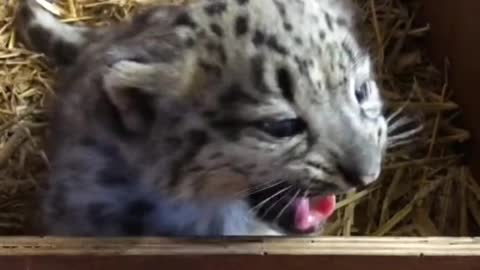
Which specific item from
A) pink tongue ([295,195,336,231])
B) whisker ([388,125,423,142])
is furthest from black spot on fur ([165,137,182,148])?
whisker ([388,125,423,142])

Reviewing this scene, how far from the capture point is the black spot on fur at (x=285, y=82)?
177 centimetres

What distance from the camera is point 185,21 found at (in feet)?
6.00

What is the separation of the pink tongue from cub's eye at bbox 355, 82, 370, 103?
159 millimetres

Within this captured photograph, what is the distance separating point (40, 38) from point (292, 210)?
0.77 m

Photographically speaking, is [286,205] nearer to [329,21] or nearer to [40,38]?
[329,21]

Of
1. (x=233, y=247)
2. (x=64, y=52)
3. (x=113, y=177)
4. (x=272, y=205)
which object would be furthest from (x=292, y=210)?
(x=64, y=52)

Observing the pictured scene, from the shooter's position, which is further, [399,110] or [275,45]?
[399,110]

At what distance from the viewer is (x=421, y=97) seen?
2473 millimetres

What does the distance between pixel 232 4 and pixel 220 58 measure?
81 mm

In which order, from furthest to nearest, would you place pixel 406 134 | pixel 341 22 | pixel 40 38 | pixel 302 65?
pixel 40 38
pixel 406 134
pixel 341 22
pixel 302 65

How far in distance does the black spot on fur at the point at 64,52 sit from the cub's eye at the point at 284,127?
686 millimetres

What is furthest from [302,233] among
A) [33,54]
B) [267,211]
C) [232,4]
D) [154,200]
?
[33,54]

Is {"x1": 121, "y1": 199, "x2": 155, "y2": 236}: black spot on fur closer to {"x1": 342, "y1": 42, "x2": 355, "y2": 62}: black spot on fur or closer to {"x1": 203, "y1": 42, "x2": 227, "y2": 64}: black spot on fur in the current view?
{"x1": 203, "y1": 42, "x2": 227, "y2": 64}: black spot on fur

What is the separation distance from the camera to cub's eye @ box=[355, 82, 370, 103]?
185 centimetres
